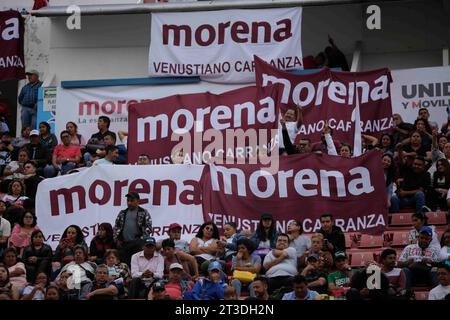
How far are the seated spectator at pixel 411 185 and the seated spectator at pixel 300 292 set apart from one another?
3.94 m

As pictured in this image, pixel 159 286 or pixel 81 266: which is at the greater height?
pixel 81 266

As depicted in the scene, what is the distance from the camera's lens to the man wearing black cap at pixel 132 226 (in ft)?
64.7

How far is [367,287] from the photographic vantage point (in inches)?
676

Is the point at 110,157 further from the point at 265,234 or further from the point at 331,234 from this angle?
the point at 331,234

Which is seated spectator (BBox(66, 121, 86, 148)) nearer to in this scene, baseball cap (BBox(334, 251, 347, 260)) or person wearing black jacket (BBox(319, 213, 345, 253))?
person wearing black jacket (BBox(319, 213, 345, 253))

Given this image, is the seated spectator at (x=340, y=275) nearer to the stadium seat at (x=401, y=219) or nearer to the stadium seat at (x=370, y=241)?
the stadium seat at (x=370, y=241)

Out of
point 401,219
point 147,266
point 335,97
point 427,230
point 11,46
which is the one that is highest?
point 11,46

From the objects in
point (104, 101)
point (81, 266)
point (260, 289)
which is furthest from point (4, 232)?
point (104, 101)

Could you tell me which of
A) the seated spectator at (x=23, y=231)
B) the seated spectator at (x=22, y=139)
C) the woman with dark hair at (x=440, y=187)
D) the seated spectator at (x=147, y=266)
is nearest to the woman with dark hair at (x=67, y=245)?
the seated spectator at (x=23, y=231)

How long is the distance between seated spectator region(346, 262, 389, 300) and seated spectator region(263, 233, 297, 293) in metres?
1.00

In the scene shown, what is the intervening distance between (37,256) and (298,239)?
11.7 feet
